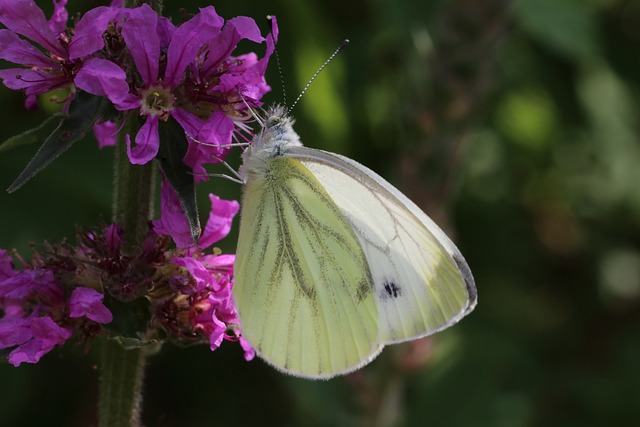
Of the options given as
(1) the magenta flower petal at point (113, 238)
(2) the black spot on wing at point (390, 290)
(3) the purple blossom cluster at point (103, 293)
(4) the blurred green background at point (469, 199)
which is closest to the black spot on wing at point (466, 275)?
(2) the black spot on wing at point (390, 290)

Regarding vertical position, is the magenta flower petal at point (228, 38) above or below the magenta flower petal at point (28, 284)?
above

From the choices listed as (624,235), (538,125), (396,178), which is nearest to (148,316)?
(396,178)

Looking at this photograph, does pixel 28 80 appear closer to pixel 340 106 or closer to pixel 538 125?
pixel 340 106

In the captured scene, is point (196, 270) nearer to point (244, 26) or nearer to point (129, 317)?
point (129, 317)

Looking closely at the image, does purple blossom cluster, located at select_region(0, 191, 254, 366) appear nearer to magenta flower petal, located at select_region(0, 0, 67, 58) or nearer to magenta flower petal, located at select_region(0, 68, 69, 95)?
magenta flower petal, located at select_region(0, 68, 69, 95)

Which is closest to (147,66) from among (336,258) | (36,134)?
(36,134)

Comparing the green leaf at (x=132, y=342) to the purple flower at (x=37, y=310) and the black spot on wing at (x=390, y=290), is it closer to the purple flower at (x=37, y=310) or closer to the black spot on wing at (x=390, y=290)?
the purple flower at (x=37, y=310)
